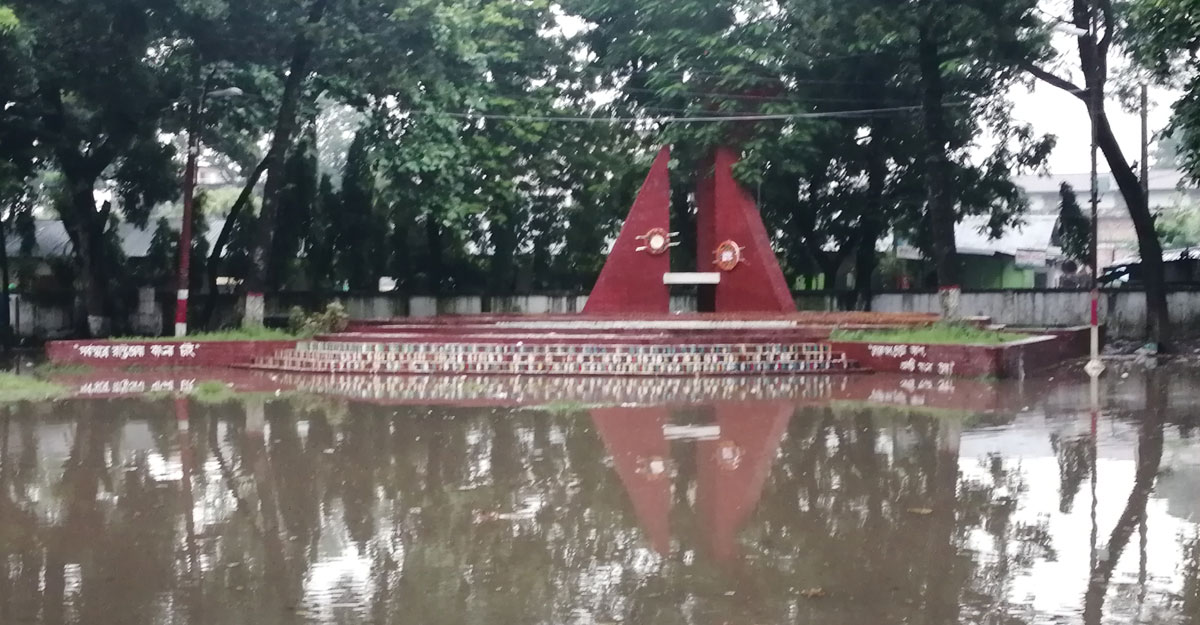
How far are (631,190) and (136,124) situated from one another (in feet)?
34.9

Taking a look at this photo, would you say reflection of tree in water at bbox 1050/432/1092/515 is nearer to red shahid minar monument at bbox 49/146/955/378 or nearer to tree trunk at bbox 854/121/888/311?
red shahid minar monument at bbox 49/146/955/378

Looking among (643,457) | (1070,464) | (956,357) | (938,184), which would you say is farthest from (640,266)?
(1070,464)

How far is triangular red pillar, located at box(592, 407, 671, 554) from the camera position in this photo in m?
6.18

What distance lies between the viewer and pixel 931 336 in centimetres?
1586

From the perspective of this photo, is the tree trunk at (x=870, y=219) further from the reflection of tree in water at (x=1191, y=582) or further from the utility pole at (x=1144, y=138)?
the reflection of tree in water at (x=1191, y=582)

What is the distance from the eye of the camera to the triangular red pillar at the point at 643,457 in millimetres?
6180

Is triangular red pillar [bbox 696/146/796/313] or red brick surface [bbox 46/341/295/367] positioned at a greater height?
triangular red pillar [bbox 696/146/796/313]

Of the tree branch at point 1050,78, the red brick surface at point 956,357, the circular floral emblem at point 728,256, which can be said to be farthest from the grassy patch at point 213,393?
the tree branch at point 1050,78

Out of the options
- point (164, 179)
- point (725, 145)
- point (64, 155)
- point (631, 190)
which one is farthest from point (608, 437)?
point (164, 179)

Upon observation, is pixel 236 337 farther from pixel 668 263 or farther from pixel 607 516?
pixel 607 516

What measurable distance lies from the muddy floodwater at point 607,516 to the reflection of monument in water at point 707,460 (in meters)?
0.03

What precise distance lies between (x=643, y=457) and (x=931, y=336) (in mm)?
8897

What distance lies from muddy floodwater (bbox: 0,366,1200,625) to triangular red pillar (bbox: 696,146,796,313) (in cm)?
919

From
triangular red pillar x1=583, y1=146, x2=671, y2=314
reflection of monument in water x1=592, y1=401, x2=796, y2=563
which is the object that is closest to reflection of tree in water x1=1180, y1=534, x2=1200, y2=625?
reflection of monument in water x1=592, y1=401, x2=796, y2=563
